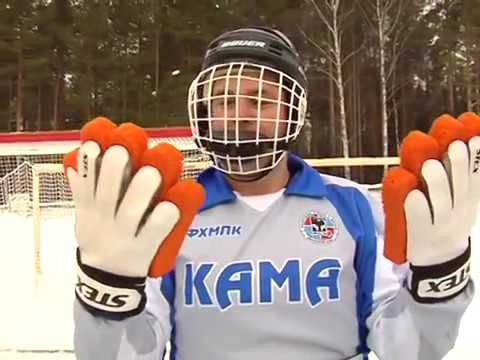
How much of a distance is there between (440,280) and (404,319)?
6.1 inches

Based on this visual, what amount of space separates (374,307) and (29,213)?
42.0 feet

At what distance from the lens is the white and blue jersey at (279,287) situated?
161cm

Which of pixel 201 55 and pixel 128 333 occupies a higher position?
pixel 201 55

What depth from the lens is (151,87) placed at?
87.6ft

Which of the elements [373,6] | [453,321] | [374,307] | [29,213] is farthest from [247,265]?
[373,6]

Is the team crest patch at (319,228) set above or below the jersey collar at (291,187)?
below

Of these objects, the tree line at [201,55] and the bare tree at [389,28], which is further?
the tree line at [201,55]

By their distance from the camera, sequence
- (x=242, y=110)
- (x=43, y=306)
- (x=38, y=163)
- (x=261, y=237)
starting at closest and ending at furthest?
1. (x=242, y=110)
2. (x=261, y=237)
3. (x=43, y=306)
4. (x=38, y=163)

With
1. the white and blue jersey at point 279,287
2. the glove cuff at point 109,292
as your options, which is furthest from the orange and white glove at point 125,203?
the white and blue jersey at point 279,287

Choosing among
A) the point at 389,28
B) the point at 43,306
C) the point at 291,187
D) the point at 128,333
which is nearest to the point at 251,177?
the point at 291,187

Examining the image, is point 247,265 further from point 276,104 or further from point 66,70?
point 66,70

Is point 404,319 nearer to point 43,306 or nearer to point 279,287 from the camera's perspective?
point 279,287

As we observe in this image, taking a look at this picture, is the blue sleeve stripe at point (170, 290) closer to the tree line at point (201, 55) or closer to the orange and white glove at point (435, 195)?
the orange and white glove at point (435, 195)

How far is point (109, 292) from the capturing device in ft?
4.31
